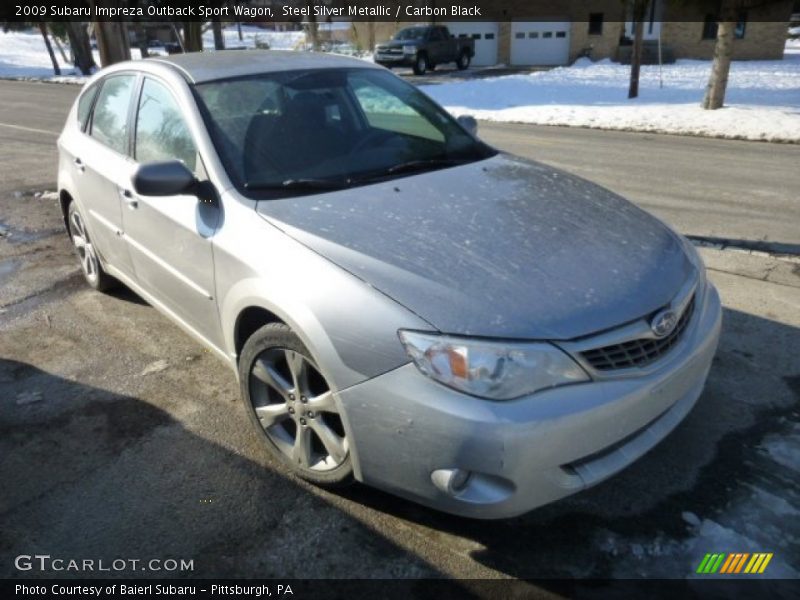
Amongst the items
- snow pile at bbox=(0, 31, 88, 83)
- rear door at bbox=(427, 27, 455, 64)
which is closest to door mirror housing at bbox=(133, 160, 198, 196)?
rear door at bbox=(427, 27, 455, 64)

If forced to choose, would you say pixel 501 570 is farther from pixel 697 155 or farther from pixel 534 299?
pixel 697 155

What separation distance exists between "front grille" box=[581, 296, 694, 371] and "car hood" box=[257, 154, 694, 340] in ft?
0.28

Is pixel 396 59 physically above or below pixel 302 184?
below

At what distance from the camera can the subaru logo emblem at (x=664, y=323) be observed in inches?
91.7

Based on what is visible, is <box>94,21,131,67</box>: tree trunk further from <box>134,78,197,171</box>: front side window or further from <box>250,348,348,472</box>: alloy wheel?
<box>250,348,348,472</box>: alloy wheel

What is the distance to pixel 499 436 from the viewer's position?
80.4 inches

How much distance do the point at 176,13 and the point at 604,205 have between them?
23.6m

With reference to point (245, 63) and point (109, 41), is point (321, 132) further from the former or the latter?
point (109, 41)

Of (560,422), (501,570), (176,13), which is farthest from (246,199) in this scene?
(176,13)

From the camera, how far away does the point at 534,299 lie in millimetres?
2236

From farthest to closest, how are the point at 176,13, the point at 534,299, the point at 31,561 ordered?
1. the point at 176,13
2. the point at 31,561
3. the point at 534,299

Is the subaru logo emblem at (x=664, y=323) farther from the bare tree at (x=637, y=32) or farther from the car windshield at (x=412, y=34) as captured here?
the car windshield at (x=412, y=34)

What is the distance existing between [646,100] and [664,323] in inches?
629

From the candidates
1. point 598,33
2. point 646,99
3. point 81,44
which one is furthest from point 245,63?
point 81,44
